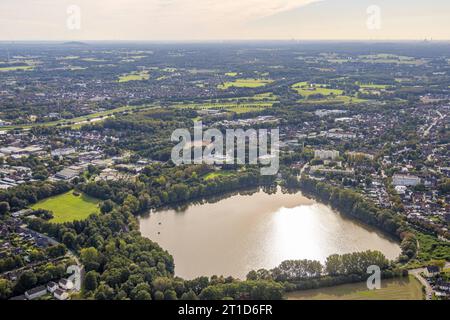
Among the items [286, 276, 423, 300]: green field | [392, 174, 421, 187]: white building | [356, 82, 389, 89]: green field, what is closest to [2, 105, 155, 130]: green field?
[392, 174, 421, 187]: white building

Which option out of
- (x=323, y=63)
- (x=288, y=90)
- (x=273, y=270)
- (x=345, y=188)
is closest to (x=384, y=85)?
(x=288, y=90)

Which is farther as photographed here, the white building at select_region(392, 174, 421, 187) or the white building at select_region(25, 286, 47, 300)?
the white building at select_region(392, 174, 421, 187)

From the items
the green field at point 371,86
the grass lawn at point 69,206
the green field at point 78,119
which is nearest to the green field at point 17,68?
the green field at point 78,119

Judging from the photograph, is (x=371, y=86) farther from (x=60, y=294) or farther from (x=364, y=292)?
(x=60, y=294)

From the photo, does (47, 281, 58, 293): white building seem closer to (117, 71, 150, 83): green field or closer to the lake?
the lake

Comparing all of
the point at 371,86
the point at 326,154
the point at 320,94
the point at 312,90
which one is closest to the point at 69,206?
the point at 326,154

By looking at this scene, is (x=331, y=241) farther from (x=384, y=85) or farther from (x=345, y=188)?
(x=384, y=85)
